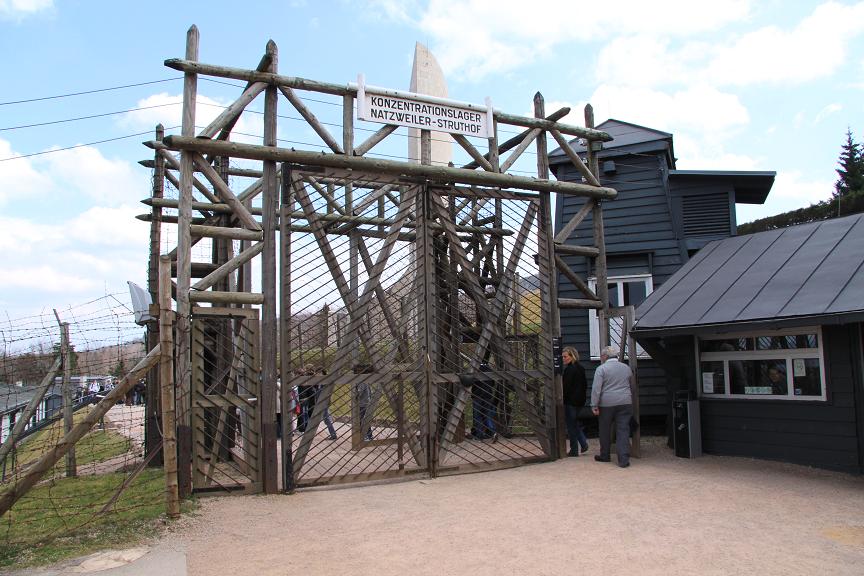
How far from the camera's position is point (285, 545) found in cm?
579

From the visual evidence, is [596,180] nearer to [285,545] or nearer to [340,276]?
[340,276]

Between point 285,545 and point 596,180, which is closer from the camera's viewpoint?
point 285,545

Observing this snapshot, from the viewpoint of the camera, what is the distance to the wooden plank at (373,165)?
8.02 m

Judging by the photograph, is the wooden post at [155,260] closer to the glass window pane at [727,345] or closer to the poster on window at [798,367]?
the glass window pane at [727,345]

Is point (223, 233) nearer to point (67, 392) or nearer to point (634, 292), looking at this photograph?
point (67, 392)

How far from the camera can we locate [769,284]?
9203mm

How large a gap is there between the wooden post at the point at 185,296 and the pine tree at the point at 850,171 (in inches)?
1265

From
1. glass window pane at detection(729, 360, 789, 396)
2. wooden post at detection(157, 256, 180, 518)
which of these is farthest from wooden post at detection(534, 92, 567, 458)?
wooden post at detection(157, 256, 180, 518)

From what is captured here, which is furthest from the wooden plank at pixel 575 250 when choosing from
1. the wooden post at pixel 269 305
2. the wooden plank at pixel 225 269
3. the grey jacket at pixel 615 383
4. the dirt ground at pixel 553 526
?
the wooden plank at pixel 225 269

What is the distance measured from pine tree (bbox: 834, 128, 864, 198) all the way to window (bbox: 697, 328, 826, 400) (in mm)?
26684

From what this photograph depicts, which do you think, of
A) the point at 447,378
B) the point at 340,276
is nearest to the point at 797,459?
the point at 447,378

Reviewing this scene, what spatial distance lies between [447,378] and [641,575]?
14.9 feet

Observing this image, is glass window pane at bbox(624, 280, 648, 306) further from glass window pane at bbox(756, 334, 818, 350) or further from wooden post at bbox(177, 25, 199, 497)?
wooden post at bbox(177, 25, 199, 497)

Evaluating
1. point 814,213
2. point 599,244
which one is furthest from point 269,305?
point 814,213
